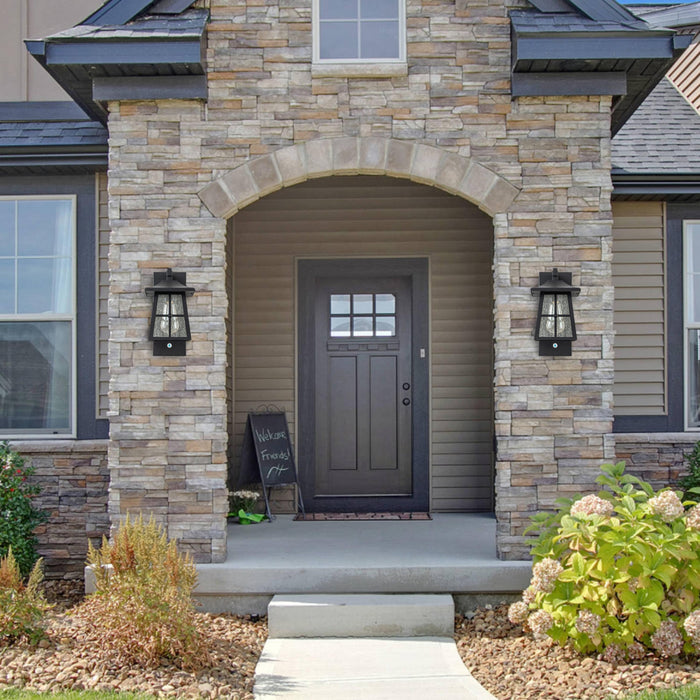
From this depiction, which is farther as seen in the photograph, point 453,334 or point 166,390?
point 453,334

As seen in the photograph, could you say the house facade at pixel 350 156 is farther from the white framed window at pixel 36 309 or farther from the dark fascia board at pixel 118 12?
the white framed window at pixel 36 309

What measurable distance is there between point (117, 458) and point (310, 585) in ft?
4.68

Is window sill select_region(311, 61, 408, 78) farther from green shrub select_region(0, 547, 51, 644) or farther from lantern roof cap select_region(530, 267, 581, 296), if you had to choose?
green shrub select_region(0, 547, 51, 644)

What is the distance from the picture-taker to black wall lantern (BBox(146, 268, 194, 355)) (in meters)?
5.48

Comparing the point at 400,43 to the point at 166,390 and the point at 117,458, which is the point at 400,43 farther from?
the point at 117,458

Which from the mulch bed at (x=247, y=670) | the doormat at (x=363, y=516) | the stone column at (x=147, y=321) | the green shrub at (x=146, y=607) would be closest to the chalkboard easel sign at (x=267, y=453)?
the doormat at (x=363, y=516)

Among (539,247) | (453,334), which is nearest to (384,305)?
(453,334)

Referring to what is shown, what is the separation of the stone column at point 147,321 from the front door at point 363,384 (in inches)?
82.3

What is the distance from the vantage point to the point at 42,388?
6.67m

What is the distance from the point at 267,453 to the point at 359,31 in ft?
11.2

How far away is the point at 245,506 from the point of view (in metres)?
7.24

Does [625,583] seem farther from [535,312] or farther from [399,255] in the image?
[399,255]

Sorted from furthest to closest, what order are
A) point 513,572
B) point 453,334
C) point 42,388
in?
point 453,334 → point 42,388 → point 513,572

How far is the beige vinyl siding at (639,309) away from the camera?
6969 millimetres
